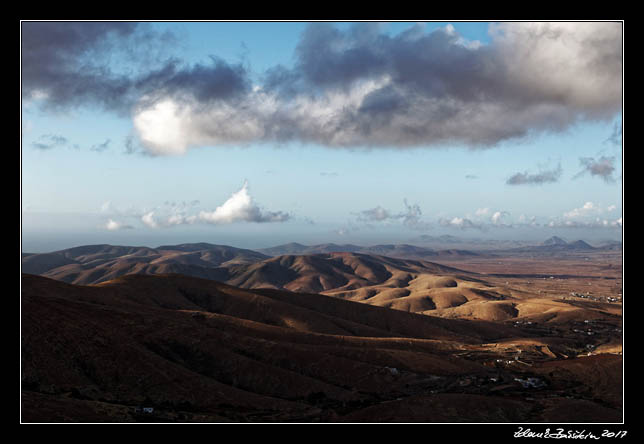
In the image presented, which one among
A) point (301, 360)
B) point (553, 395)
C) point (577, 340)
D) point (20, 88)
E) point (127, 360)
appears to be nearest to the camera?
point (20, 88)

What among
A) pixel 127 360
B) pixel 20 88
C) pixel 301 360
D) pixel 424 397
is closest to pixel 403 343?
pixel 301 360

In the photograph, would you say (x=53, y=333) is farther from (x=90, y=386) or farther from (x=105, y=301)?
(x=105, y=301)

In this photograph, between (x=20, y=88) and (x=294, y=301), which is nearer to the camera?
(x=20, y=88)

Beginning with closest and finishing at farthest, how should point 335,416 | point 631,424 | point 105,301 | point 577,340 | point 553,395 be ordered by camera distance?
point 631,424 → point 335,416 → point 553,395 → point 105,301 → point 577,340

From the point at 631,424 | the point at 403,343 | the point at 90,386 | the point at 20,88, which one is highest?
the point at 20,88

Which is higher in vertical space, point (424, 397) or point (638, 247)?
point (638, 247)

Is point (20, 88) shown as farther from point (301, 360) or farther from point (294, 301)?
point (294, 301)
